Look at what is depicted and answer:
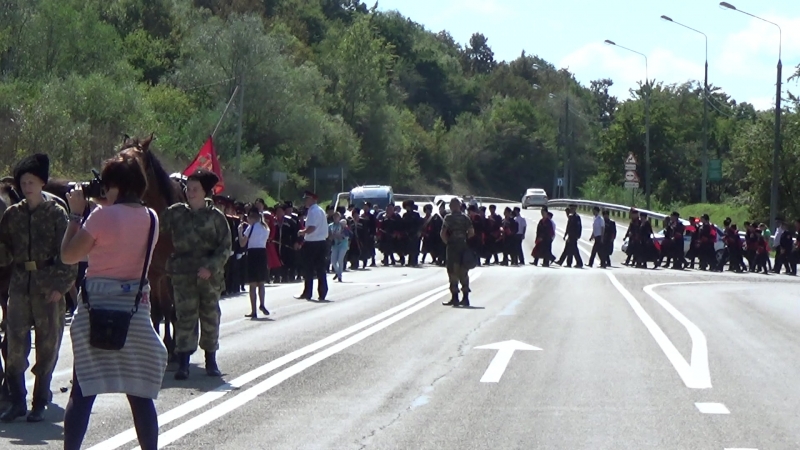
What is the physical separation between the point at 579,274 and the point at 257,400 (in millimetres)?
22474

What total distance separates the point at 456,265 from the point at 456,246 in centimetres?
38

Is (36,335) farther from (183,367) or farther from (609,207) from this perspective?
(609,207)

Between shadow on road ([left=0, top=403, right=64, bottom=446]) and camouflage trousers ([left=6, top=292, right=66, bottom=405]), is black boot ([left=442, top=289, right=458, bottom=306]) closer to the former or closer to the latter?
shadow on road ([left=0, top=403, right=64, bottom=446])

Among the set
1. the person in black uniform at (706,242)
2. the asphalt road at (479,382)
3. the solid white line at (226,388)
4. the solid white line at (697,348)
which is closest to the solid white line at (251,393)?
the asphalt road at (479,382)

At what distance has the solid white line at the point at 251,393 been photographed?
865 cm

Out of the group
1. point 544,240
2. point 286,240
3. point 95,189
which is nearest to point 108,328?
point 95,189

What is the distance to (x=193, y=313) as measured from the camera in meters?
11.3

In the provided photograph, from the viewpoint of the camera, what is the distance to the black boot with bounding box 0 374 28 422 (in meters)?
8.98

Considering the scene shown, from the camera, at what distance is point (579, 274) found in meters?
31.9

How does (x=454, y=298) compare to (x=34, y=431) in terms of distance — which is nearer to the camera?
(x=34, y=431)

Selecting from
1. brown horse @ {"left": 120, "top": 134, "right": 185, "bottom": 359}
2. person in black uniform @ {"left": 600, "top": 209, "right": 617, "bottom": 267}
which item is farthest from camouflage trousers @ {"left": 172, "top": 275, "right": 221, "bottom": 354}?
person in black uniform @ {"left": 600, "top": 209, "right": 617, "bottom": 267}

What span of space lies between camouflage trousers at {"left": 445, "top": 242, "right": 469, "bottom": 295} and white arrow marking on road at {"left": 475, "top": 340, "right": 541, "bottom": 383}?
5496 mm

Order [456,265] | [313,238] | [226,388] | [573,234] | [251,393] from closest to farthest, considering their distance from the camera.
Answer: [251,393] < [226,388] < [456,265] < [313,238] < [573,234]

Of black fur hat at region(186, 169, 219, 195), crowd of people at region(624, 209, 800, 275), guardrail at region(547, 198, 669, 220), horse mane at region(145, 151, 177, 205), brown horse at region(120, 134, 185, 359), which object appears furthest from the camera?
guardrail at region(547, 198, 669, 220)
